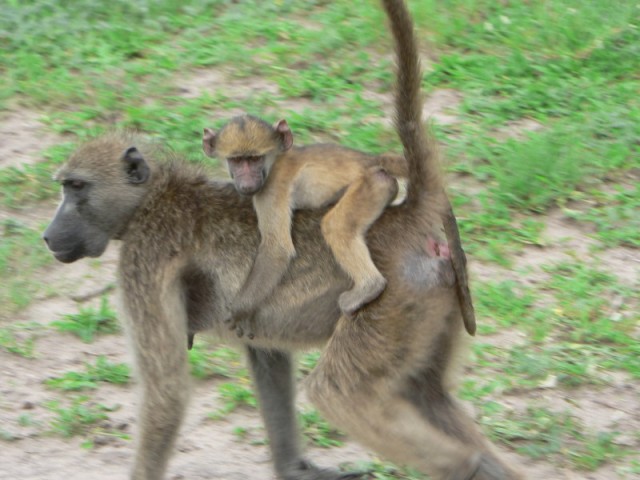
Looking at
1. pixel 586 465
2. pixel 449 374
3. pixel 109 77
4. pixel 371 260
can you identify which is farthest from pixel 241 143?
pixel 109 77

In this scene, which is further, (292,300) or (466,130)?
(466,130)

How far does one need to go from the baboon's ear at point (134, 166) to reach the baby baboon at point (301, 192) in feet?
1.02

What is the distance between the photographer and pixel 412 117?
15.7ft

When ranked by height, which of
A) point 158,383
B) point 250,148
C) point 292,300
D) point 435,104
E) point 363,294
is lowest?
point 158,383

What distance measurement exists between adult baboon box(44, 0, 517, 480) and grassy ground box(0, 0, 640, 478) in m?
0.79

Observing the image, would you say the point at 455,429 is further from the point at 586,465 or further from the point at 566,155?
the point at 566,155

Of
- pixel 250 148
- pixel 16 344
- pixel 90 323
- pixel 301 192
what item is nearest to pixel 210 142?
pixel 250 148

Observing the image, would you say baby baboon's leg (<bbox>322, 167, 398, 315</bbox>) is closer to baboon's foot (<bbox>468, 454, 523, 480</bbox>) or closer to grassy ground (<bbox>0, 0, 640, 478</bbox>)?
baboon's foot (<bbox>468, 454, 523, 480</bbox>)

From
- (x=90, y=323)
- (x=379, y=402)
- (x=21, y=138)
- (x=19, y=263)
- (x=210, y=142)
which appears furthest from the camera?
(x=21, y=138)

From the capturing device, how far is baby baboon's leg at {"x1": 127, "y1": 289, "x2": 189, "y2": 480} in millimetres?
4922

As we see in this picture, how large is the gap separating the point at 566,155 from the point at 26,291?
3.12 metres

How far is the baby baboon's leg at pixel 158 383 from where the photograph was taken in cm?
492

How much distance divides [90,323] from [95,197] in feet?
4.57

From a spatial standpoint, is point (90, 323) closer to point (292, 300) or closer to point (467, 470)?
point (292, 300)
